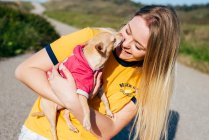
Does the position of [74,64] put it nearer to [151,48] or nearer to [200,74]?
[151,48]

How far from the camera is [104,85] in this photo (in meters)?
3.61

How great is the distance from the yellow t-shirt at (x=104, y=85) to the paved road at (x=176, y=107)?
6.95ft

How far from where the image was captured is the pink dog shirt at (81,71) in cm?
332

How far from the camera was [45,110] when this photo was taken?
3.49 meters

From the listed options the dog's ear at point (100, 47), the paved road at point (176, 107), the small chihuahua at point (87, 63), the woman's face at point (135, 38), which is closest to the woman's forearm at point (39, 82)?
the small chihuahua at point (87, 63)

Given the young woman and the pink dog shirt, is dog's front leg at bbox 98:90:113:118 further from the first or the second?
the pink dog shirt

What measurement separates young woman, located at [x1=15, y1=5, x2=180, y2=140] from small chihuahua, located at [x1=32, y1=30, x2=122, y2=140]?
0.17ft

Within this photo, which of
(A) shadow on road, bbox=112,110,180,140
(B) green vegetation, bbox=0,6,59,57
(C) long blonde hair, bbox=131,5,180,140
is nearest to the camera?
(C) long blonde hair, bbox=131,5,180,140

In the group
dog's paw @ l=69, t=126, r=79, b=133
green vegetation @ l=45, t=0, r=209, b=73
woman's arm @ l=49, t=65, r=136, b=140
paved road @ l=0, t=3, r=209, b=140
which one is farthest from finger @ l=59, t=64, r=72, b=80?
paved road @ l=0, t=3, r=209, b=140

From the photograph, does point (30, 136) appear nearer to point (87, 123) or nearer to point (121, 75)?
point (87, 123)

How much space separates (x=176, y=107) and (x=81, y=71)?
18.4ft

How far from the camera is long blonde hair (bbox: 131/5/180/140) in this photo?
3497 millimetres

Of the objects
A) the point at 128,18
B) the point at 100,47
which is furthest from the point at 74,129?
the point at 128,18

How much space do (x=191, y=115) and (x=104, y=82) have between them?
4862 mm
